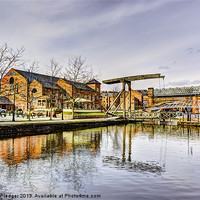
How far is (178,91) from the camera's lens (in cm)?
6016

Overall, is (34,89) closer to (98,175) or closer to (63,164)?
(63,164)

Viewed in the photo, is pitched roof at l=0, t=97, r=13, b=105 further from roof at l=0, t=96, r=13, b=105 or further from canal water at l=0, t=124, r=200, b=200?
canal water at l=0, t=124, r=200, b=200

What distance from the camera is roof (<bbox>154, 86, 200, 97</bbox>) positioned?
55.8 metres

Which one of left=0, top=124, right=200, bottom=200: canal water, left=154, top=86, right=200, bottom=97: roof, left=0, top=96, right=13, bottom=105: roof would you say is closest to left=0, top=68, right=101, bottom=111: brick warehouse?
left=0, top=96, right=13, bottom=105: roof

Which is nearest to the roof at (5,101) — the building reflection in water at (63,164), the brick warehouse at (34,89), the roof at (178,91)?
the brick warehouse at (34,89)

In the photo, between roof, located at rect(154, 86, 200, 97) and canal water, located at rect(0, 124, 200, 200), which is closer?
canal water, located at rect(0, 124, 200, 200)

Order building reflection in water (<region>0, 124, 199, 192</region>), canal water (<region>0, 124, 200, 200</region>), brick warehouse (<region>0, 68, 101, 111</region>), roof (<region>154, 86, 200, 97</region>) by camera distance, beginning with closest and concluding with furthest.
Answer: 1. canal water (<region>0, 124, 200, 200</region>)
2. building reflection in water (<region>0, 124, 199, 192</region>)
3. brick warehouse (<region>0, 68, 101, 111</region>)
4. roof (<region>154, 86, 200, 97</region>)

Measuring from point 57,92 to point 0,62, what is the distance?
26315mm

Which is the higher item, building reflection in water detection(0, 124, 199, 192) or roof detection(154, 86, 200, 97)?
roof detection(154, 86, 200, 97)

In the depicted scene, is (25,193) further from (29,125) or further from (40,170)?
(29,125)

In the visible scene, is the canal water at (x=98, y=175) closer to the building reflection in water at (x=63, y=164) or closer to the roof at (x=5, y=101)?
the building reflection in water at (x=63, y=164)

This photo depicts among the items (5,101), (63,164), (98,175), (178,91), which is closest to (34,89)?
(5,101)

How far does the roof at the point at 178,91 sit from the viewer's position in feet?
183

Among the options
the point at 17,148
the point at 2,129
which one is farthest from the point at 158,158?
the point at 2,129
